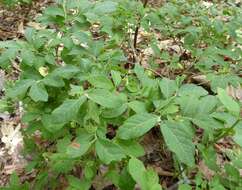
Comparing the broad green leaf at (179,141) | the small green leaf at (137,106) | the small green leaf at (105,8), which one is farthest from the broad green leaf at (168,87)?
the small green leaf at (105,8)

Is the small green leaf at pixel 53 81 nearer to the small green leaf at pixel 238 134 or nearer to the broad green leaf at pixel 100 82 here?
the broad green leaf at pixel 100 82

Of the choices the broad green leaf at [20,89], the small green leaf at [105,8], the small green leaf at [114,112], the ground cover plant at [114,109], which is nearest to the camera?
the ground cover plant at [114,109]

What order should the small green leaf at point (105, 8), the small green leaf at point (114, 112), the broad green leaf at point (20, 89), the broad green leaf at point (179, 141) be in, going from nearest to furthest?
the broad green leaf at point (179, 141) → the small green leaf at point (114, 112) → the broad green leaf at point (20, 89) → the small green leaf at point (105, 8)

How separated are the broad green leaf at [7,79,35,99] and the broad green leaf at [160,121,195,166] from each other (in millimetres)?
701

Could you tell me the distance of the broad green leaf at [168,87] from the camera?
173 centimetres

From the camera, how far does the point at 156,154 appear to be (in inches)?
95.3

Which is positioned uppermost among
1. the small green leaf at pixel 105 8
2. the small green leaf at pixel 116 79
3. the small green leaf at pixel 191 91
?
the small green leaf at pixel 105 8

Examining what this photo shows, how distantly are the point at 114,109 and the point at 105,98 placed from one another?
0.47ft

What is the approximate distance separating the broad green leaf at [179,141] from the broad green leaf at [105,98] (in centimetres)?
21

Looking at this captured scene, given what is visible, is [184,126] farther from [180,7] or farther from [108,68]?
[180,7]

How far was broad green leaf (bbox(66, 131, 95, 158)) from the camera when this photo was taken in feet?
5.18

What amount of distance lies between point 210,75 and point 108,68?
69 cm

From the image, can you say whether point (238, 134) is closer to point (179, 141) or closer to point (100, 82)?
point (179, 141)

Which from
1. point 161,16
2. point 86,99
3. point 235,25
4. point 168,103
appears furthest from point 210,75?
point 86,99
